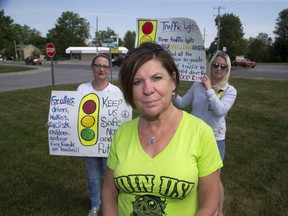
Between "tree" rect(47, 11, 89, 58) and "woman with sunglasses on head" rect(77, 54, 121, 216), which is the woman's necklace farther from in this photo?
"tree" rect(47, 11, 89, 58)

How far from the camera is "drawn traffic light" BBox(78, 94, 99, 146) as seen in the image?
4012 millimetres

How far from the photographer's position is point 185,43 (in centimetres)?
432

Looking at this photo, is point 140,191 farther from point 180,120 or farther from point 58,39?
point 58,39

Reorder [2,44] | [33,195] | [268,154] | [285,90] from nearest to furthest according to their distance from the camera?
[33,195] → [268,154] → [285,90] → [2,44]

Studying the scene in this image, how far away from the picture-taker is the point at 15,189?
16.3 feet

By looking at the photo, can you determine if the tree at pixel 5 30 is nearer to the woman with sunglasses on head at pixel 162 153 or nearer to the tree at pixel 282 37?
the woman with sunglasses on head at pixel 162 153

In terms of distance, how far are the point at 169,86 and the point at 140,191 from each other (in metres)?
0.61

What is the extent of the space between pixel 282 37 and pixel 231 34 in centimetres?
1483

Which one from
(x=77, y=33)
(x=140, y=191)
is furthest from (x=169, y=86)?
(x=77, y=33)

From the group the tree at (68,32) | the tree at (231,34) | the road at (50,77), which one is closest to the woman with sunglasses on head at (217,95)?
the road at (50,77)

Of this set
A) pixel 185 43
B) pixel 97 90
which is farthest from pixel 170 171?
pixel 185 43

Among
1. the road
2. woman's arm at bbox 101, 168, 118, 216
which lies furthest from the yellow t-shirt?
the road

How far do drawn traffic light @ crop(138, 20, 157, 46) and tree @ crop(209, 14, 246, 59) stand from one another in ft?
289

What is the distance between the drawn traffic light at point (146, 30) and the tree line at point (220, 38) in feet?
129
